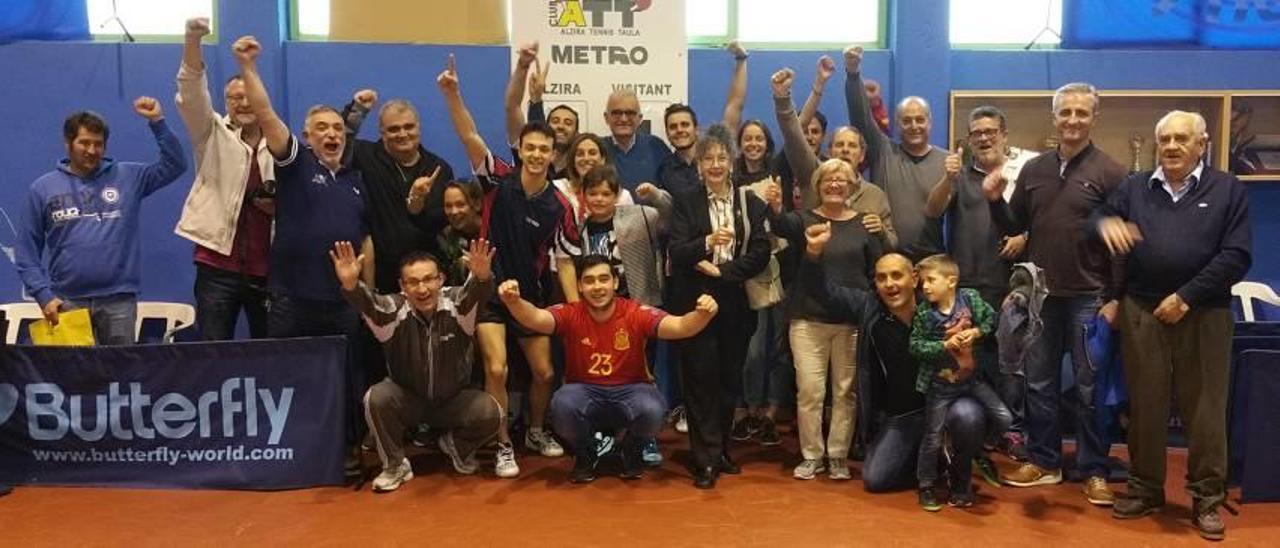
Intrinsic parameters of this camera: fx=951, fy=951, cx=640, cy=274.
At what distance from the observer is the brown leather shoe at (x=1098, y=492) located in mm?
3884

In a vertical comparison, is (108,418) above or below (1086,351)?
below

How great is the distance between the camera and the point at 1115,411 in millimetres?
4414

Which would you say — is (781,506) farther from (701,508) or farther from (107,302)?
(107,302)

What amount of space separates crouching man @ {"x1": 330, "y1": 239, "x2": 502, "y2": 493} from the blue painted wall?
1.89 meters

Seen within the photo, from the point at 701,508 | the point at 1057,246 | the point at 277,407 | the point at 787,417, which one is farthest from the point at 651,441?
the point at 1057,246

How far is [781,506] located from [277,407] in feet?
7.16

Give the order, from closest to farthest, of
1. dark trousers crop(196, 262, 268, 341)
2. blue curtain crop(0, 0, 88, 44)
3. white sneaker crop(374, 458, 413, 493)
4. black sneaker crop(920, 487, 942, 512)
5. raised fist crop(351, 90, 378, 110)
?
black sneaker crop(920, 487, 942, 512)
white sneaker crop(374, 458, 413, 493)
dark trousers crop(196, 262, 268, 341)
raised fist crop(351, 90, 378, 110)
blue curtain crop(0, 0, 88, 44)

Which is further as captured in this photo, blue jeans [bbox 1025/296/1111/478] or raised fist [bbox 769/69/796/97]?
raised fist [bbox 769/69/796/97]

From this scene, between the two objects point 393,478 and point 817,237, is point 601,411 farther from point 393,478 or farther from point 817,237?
point 817,237

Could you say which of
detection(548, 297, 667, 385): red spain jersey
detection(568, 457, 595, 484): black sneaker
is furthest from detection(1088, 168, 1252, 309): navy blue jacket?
detection(568, 457, 595, 484): black sneaker

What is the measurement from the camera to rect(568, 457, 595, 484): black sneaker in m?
4.19

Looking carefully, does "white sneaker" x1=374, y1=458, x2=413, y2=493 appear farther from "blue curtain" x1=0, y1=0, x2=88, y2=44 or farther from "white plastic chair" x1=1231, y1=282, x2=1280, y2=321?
"white plastic chair" x1=1231, y1=282, x2=1280, y2=321

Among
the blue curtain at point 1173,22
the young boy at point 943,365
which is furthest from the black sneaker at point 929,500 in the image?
the blue curtain at point 1173,22

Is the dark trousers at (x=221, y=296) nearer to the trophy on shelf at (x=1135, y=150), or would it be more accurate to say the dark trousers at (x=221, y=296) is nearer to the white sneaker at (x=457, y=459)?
the white sneaker at (x=457, y=459)
